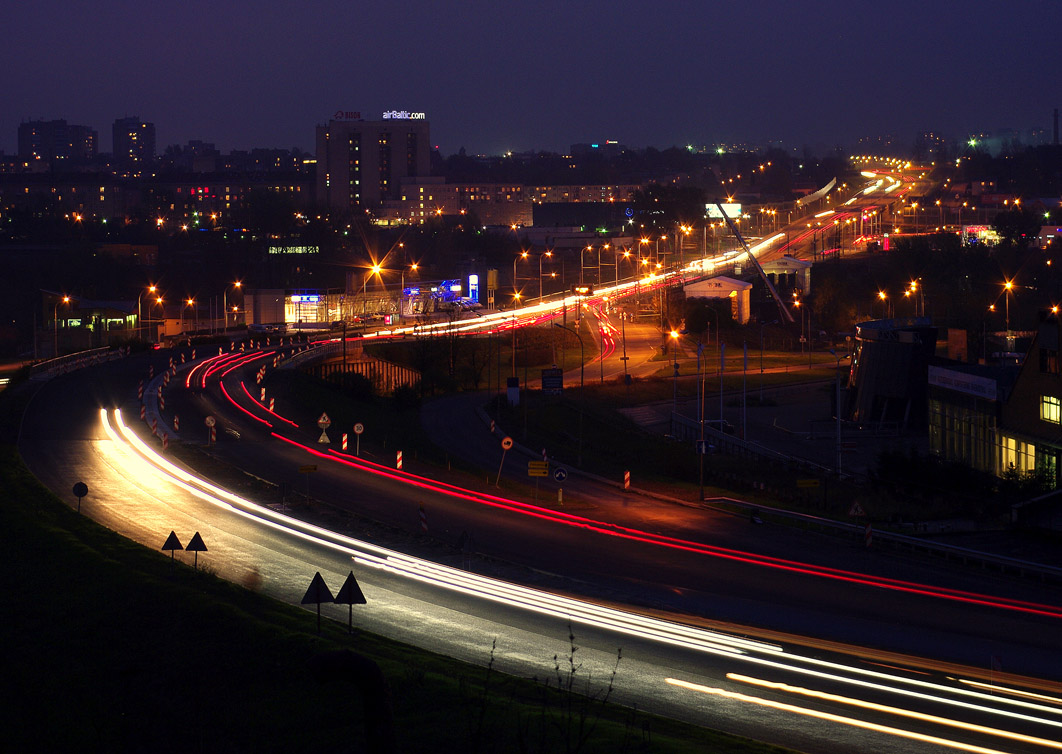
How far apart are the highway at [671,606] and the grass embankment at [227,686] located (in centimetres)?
129

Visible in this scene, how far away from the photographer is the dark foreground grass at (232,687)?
9445 millimetres

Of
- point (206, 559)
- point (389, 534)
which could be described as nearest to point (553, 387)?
point (389, 534)

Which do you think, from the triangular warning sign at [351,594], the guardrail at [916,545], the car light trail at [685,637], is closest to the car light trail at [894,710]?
the car light trail at [685,637]

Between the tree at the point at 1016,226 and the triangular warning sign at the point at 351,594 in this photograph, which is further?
the tree at the point at 1016,226

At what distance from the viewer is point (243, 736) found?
10.1m

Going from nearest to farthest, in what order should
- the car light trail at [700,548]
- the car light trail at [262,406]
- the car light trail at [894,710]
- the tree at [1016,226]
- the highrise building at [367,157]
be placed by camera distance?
the car light trail at [894,710]
the car light trail at [700,548]
the car light trail at [262,406]
the tree at [1016,226]
the highrise building at [367,157]

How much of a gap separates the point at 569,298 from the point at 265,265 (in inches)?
1326

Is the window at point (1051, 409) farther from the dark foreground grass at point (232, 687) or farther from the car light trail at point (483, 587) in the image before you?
the dark foreground grass at point (232, 687)

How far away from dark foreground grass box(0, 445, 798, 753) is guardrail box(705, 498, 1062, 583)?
9.81 meters

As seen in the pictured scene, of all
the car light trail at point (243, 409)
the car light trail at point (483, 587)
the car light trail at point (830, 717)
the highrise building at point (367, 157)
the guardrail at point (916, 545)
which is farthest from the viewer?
the highrise building at point (367, 157)

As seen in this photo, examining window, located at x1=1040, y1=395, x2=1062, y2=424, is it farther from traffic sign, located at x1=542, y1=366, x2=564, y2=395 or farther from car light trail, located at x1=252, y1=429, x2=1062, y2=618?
traffic sign, located at x1=542, y1=366, x2=564, y2=395

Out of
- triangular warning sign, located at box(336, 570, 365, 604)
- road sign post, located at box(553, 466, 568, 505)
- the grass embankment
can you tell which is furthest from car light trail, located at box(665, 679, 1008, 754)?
road sign post, located at box(553, 466, 568, 505)

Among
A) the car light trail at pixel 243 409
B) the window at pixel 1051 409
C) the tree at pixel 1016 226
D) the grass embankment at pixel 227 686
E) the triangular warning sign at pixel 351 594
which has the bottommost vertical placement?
the grass embankment at pixel 227 686

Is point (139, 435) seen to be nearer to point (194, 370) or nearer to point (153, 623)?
point (194, 370)
